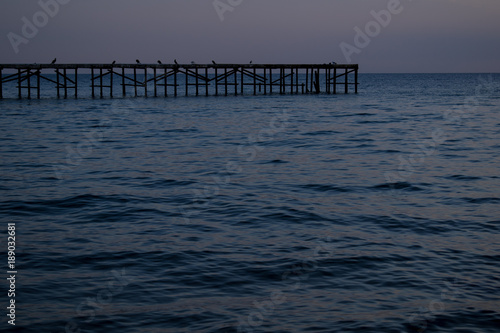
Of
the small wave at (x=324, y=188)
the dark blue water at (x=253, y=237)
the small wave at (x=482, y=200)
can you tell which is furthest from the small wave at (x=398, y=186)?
the small wave at (x=482, y=200)

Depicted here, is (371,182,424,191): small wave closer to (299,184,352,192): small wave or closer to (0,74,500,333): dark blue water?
(0,74,500,333): dark blue water

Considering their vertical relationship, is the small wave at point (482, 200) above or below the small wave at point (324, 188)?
below

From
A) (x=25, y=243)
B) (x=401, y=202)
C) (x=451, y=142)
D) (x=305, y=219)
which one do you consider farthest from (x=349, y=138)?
(x=25, y=243)

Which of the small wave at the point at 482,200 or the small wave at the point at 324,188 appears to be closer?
the small wave at the point at 482,200

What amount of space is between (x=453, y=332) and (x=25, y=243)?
693cm

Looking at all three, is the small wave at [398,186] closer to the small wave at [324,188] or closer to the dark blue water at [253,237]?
the dark blue water at [253,237]

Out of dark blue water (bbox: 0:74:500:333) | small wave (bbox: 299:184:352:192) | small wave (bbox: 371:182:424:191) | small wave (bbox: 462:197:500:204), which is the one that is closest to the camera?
dark blue water (bbox: 0:74:500:333)

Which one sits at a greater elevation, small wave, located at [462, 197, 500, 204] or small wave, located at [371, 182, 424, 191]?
small wave, located at [371, 182, 424, 191]

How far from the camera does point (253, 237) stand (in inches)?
416

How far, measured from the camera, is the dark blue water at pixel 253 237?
7278 mm

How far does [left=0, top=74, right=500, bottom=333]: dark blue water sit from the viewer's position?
728 centimetres

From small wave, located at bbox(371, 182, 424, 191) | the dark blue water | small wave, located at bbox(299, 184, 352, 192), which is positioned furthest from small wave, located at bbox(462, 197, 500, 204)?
small wave, located at bbox(299, 184, 352, 192)

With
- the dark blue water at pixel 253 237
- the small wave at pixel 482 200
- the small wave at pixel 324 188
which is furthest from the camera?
the small wave at pixel 324 188

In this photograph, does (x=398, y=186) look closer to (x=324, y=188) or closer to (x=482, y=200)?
(x=324, y=188)
